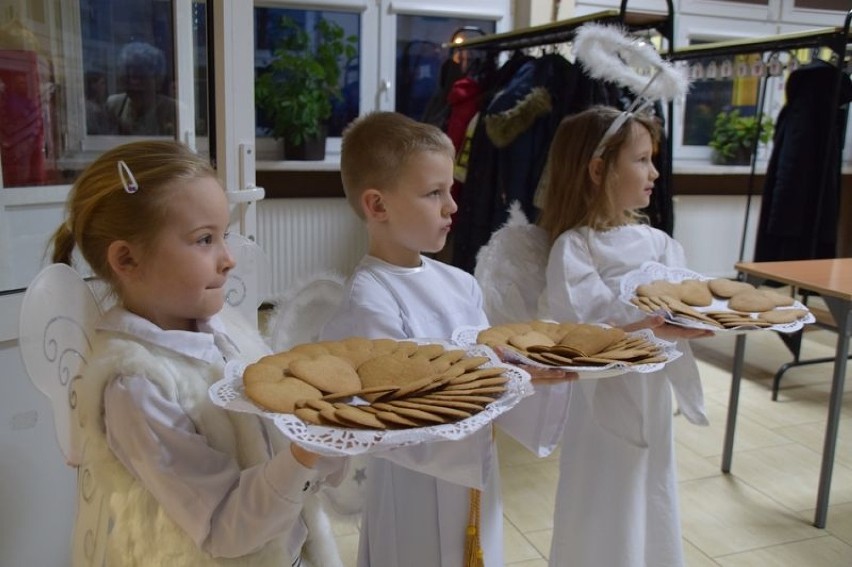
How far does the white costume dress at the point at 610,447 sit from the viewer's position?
1.70 m

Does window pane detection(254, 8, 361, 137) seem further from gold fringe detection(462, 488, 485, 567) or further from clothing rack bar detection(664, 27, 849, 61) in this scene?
gold fringe detection(462, 488, 485, 567)

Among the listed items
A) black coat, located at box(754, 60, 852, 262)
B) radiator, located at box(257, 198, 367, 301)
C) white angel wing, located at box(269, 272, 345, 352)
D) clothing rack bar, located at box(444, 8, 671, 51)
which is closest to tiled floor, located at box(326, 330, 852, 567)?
black coat, located at box(754, 60, 852, 262)

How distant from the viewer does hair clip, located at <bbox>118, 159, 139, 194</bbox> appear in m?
0.95

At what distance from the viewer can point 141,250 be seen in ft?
3.20

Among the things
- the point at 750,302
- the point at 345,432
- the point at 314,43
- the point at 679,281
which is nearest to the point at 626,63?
the point at 679,281

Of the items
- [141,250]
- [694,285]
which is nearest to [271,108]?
[694,285]

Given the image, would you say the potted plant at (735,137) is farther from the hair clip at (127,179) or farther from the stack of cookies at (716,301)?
the hair clip at (127,179)

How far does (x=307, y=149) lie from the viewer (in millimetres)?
4086

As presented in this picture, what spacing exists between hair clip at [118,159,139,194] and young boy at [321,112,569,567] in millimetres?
462

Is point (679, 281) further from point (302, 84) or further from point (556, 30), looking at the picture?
point (302, 84)

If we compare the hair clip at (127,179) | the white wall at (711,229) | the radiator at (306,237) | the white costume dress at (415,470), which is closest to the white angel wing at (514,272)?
the white costume dress at (415,470)

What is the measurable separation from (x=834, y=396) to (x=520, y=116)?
4.64 feet

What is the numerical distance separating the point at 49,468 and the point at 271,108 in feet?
9.19

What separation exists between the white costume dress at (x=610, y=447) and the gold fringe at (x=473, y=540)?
1.64ft
